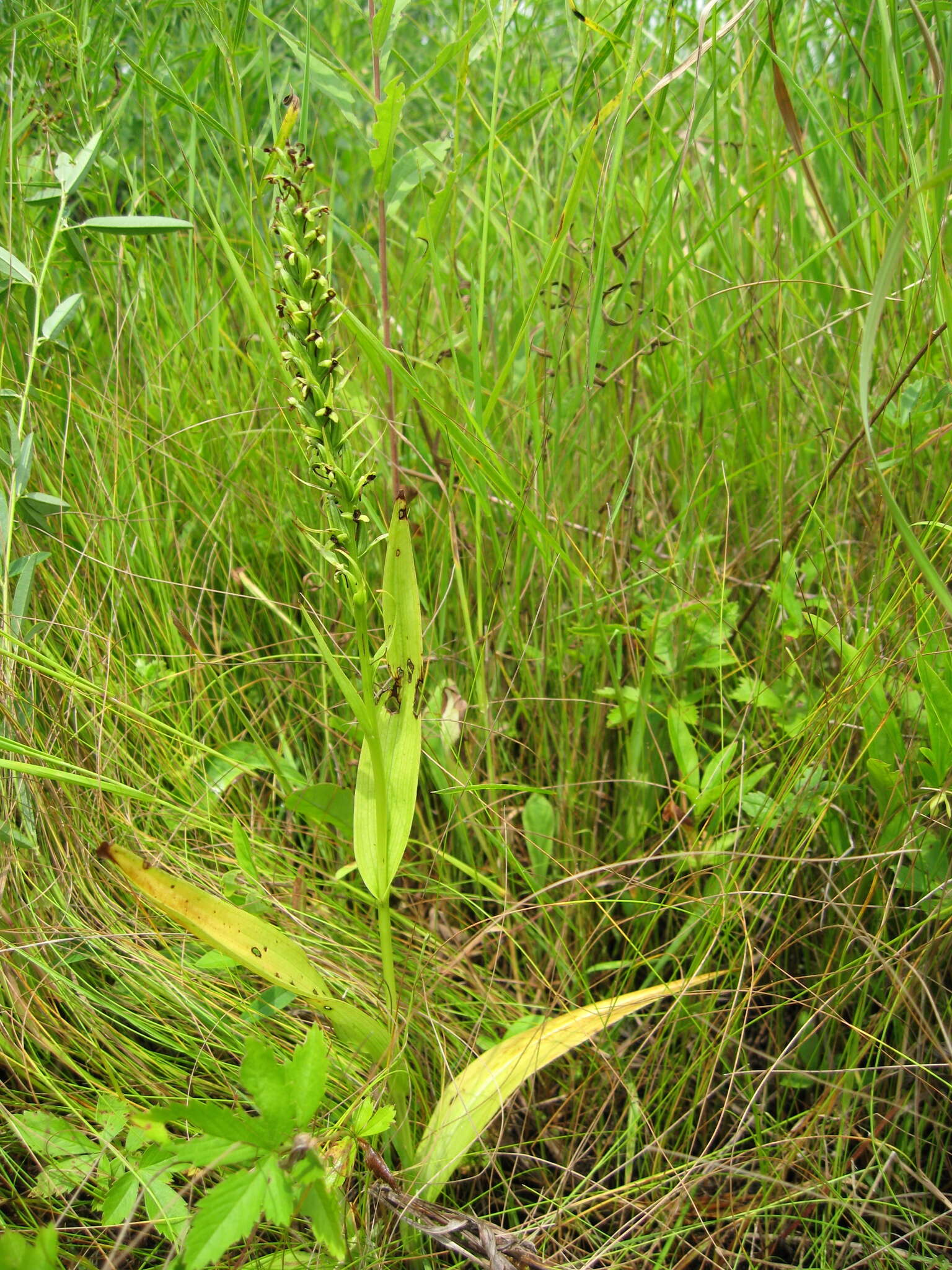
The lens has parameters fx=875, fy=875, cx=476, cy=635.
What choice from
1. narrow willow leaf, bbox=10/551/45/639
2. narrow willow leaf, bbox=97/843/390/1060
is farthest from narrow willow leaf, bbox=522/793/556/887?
narrow willow leaf, bbox=10/551/45/639

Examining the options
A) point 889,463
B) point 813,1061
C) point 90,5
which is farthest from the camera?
point 90,5

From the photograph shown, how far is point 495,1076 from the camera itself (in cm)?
96

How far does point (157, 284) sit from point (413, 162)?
0.69 metres

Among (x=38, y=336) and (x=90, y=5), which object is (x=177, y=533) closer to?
(x=38, y=336)

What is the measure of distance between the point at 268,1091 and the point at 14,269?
1063 mm

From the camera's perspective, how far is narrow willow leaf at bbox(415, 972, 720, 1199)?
92cm

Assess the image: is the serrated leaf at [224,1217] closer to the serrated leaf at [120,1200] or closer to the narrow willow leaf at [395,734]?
the serrated leaf at [120,1200]

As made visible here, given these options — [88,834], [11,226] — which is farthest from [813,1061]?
[11,226]

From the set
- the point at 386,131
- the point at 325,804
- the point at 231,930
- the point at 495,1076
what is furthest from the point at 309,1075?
the point at 386,131

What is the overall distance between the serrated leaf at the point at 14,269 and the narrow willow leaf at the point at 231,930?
0.78 metres

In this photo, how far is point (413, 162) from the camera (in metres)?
1.18

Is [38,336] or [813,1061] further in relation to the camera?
[38,336]

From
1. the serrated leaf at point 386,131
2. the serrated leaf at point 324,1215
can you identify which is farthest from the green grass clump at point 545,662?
the serrated leaf at point 324,1215

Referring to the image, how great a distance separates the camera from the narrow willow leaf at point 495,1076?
0.92m
